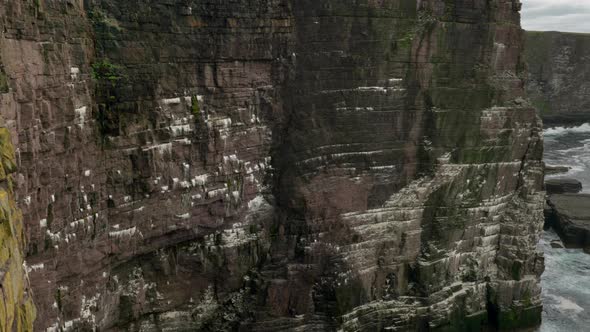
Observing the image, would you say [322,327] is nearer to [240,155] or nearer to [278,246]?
[278,246]

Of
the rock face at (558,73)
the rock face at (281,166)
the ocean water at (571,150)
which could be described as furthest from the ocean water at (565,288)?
the rock face at (558,73)

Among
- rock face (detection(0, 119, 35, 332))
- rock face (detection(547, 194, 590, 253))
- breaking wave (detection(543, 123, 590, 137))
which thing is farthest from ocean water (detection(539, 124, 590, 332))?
rock face (detection(0, 119, 35, 332))

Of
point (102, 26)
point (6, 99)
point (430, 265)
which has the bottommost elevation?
point (430, 265)

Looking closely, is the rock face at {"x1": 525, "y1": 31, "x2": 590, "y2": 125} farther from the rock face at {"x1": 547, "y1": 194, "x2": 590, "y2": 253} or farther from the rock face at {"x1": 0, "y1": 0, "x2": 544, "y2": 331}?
the rock face at {"x1": 0, "y1": 0, "x2": 544, "y2": 331}

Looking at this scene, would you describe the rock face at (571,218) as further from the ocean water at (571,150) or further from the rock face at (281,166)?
the rock face at (281,166)

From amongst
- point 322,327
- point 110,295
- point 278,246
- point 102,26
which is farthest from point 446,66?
point 110,295
